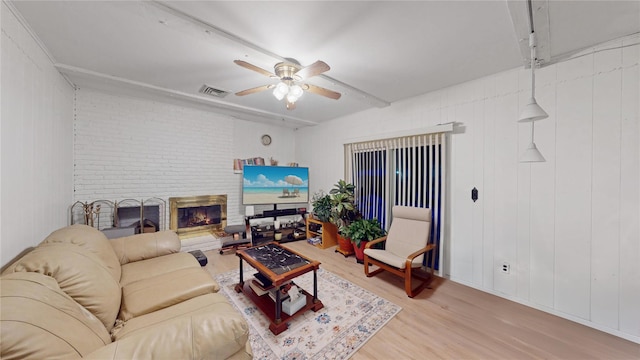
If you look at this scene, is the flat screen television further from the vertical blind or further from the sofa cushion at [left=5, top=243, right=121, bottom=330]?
the sofa cushion at [left=5, top=243, right=121, bottom=330]

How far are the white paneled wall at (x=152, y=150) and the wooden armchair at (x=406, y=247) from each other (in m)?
2.98

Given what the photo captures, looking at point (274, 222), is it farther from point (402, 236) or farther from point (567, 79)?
point (567, 79)

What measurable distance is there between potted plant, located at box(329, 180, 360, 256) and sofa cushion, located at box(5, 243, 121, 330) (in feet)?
9.45

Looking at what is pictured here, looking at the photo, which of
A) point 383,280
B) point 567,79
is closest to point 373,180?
point 383,280

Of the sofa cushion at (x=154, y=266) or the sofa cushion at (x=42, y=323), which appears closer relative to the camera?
the sofa cushion at (x=42, y=323)

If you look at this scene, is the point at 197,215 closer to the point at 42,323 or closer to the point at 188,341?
the point at 42,323

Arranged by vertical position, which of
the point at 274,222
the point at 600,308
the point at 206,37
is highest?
the point at 206,37

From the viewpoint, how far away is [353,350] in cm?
175

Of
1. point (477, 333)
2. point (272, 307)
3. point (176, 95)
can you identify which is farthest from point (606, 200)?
point (176, 95)

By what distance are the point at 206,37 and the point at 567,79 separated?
3399 millimetres

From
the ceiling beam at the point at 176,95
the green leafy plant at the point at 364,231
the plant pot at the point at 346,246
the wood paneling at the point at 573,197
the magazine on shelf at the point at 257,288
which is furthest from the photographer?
the plant pot at the point at 346,246

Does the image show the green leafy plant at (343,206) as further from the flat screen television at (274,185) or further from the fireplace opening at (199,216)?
the fireplace opening at (199,216)

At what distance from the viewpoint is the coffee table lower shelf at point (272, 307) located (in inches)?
75.9

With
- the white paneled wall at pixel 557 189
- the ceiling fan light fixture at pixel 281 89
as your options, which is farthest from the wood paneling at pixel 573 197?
the ceiling fan light fixture at pixel 281 89
